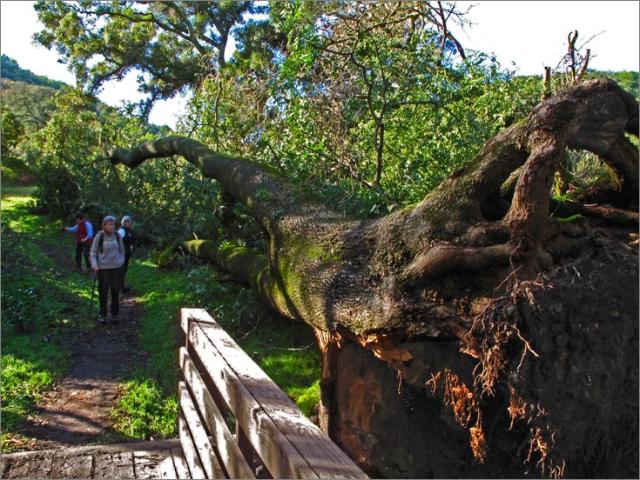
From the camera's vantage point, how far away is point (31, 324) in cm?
951

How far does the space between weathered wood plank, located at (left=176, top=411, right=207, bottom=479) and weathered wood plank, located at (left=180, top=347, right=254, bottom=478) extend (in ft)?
1.27

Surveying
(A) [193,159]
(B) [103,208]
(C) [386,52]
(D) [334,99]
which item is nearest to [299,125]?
(D) [334,99]

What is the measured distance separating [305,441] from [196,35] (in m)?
30.3

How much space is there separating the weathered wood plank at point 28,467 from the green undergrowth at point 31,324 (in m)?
1.14

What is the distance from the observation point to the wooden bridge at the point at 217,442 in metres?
2.19

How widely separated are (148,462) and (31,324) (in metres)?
5.72

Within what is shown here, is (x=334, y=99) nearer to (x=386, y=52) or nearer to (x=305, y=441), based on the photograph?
(x=386, y=52)

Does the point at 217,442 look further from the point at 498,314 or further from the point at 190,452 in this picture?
the point at 498,314

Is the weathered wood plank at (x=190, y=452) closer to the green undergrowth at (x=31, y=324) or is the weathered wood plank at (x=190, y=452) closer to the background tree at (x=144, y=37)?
the green undergrowth at (x=31, y=324)

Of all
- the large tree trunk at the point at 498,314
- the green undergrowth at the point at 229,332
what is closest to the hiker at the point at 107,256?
the green undergrowth at the point at 229,332

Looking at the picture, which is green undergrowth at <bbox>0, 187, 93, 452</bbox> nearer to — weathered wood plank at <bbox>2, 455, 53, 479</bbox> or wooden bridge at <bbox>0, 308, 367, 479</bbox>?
weathered wood plank at <bbox>2, 455, 53, 479</bbox>

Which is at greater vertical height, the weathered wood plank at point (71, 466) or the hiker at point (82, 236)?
the hiker at point (82, 236)

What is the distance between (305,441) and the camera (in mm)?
2203

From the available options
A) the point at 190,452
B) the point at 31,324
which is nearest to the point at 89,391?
the point at 31,324
